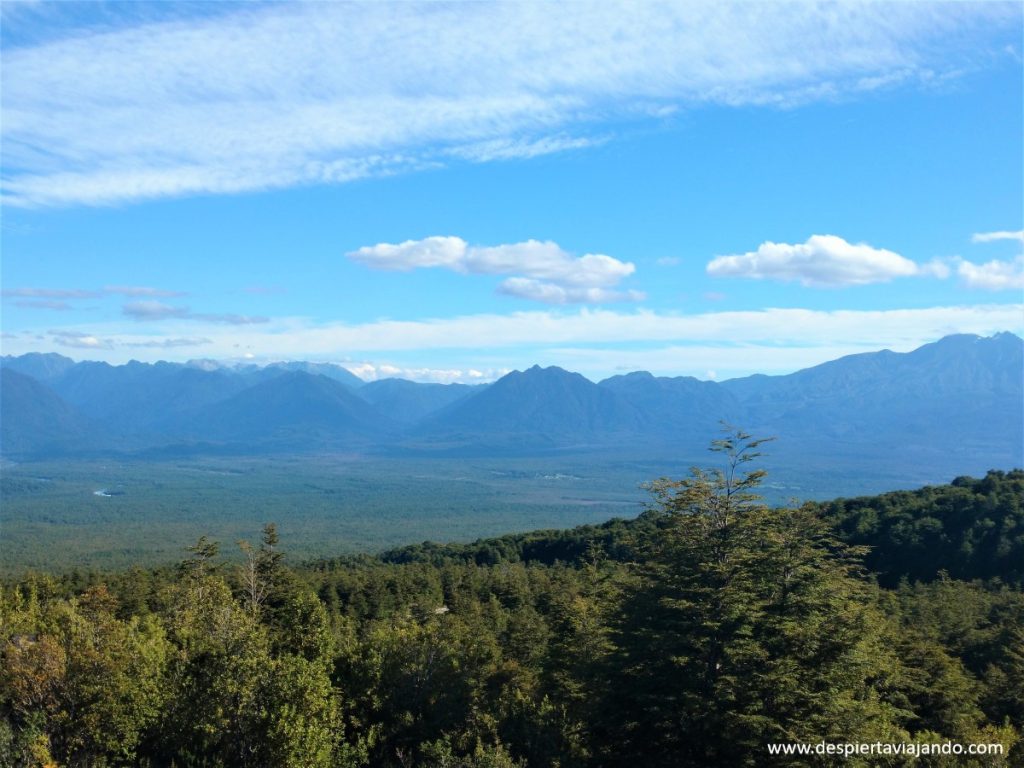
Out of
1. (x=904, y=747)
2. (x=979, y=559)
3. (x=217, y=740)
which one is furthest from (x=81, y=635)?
(x=979, y=559)

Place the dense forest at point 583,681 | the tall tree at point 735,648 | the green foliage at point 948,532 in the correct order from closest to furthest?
the tall tree at point 735,648 → the dense forest at point 583,681 → the green foliage at point 948,532

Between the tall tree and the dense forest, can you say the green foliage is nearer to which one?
the dense forest

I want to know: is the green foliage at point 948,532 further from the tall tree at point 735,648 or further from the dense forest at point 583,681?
the tall tree at point 735,648

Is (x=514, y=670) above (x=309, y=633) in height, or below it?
below

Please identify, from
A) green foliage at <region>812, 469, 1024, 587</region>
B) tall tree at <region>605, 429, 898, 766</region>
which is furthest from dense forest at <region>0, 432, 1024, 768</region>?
green foliage at <region>812, 469, 1024, 587</region>

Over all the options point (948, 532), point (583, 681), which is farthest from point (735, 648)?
point (948, 532)

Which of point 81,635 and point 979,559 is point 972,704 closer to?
point 81,635

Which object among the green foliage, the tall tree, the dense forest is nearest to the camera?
the tall tree

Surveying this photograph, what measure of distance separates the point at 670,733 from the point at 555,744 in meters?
3.03

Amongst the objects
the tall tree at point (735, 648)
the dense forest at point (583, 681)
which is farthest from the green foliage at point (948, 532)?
the tall tree at point (735, 648)

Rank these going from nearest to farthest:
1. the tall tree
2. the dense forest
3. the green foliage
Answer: the tall tree, the dense forest, the green foliage

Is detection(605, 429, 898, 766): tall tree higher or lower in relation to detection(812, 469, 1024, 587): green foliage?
higher

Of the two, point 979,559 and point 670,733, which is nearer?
point 670,733

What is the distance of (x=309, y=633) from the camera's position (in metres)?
22.7
